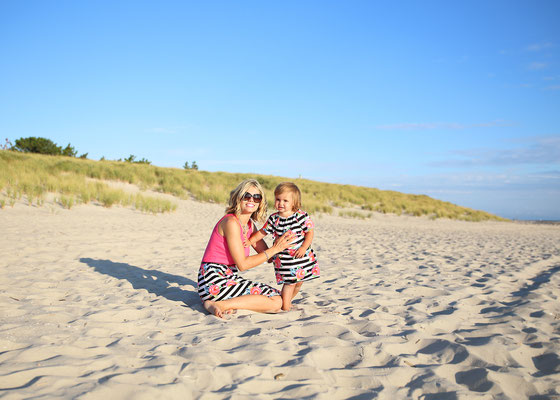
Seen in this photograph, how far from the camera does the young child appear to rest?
361cm

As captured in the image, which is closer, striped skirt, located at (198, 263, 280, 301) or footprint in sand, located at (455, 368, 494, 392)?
footprint in sand, located at (455, 368, 494, 392)

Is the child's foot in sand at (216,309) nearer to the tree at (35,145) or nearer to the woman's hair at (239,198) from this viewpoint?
the woman's hair at (239,198)

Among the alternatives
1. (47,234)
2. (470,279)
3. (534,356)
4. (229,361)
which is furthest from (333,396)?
(47,234)

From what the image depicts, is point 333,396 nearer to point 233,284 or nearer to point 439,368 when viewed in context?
point 439,368

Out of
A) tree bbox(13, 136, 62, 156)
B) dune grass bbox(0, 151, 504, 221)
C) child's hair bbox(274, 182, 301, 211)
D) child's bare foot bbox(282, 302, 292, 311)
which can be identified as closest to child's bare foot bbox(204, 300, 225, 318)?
child's bare foot bbox(282, 302, 292, 311)

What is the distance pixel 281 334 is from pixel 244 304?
2.01 feet

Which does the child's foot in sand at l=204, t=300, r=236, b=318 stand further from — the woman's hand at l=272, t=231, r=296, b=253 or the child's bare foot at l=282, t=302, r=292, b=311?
the woman's hand at l=272, t=231, r=296, b=253

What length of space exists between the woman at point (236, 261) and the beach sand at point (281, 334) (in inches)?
5.5

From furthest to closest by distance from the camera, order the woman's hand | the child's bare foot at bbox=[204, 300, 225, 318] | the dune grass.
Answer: the dune grass, the woman's hand, the child's bare foot at bbox=[204, 300, 225, 318]

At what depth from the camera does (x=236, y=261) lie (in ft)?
11.2

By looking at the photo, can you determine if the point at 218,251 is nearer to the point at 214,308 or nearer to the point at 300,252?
the point at 214,308

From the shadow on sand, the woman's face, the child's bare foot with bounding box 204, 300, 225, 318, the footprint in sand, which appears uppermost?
the woman's face

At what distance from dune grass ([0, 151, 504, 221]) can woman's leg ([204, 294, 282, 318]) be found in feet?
33.0

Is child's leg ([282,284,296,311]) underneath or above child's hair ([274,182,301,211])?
underneath
